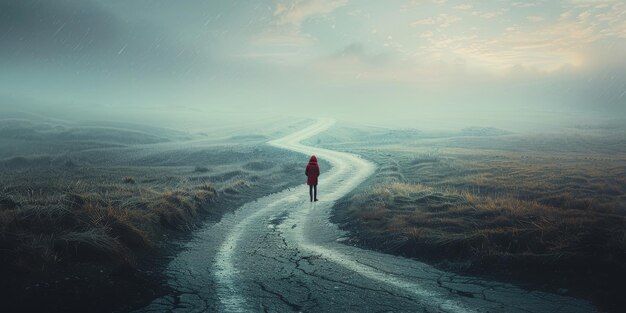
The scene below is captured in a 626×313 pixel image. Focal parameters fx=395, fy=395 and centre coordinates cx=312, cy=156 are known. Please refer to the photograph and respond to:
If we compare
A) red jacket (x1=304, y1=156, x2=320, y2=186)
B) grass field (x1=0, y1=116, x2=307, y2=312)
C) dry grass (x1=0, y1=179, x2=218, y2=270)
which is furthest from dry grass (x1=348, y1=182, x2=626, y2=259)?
dry grass (x1=0, y1=179, x2=218, y2=270)

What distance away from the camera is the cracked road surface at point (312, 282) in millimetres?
8836

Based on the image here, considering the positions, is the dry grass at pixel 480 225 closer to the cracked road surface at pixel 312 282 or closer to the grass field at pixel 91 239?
the cracked road surface at pixel 312 282

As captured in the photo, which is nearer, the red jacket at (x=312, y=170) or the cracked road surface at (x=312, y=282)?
the cracked road surface at (x=312, y=282)

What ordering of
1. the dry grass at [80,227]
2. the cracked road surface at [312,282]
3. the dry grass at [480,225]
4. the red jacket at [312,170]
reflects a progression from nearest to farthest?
the cracked road surface at [312,282]
the dry grass at [80,227]
the dry grass at [480,225]
the red jacket at [312,170]

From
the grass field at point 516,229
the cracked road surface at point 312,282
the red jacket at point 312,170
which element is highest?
the red jacket at point 312,170

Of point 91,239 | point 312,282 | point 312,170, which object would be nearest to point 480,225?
point 312,282

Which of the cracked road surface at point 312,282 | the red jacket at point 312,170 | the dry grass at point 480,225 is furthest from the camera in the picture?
the red jacket at point 312,170

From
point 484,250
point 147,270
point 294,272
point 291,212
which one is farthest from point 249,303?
point 291,212

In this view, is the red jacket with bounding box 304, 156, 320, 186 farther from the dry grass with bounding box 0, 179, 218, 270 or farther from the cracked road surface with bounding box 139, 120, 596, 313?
the dry grass with bounding box 0, 179, 218, 270

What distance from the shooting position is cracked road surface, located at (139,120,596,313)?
29.0ft

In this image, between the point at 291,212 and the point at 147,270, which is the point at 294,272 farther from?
the point at 291,212

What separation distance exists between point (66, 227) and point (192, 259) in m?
4.12

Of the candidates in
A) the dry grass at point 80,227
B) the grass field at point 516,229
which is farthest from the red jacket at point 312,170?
the dry grass at point 80,227

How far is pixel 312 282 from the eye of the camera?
1049 centimetres
